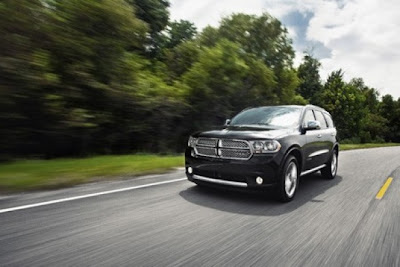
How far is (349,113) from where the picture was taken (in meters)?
54.0

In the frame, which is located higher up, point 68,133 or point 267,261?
point 68,133

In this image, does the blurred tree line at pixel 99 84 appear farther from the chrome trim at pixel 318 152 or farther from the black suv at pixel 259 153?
the chrome trim at pixel 318 152

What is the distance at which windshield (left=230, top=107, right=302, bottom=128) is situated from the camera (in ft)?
20.8

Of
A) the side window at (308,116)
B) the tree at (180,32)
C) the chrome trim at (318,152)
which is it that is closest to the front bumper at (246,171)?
the chrome trim at (318,152)

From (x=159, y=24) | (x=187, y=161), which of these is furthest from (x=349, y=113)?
(x=187, y=161)

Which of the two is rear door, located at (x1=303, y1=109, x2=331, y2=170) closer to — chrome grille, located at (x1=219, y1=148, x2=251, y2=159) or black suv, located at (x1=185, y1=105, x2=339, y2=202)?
black suv, located at (x1=185, y1=105, x2=339, y2=202)

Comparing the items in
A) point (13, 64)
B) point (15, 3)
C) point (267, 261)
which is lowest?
point (267, 261)

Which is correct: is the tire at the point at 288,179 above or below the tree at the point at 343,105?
below

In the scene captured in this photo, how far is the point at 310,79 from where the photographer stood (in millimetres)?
48969

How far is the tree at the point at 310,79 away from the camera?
160 ft

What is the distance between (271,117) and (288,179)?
5.02ft

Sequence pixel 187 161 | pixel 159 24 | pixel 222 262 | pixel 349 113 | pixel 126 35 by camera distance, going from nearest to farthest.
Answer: pixel 222 262 → pixel 187 161 → pixel 126 35 → pixel 159 24 → pixel 349 113

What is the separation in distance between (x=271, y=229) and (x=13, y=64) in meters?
7.69

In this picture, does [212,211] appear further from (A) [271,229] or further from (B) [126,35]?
(B) [126,35]
